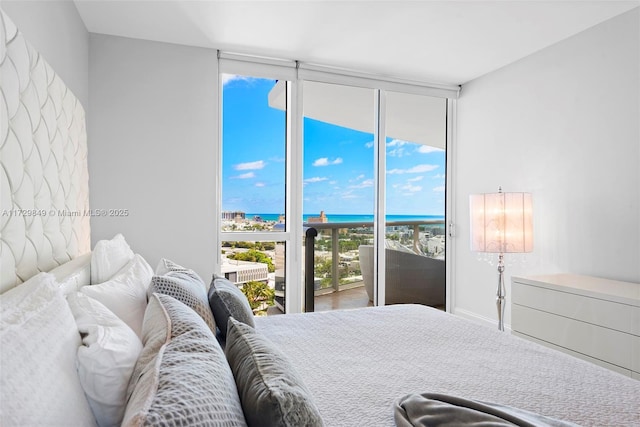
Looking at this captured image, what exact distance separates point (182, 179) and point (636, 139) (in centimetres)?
328

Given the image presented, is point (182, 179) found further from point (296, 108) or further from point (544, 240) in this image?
point (544, 240)

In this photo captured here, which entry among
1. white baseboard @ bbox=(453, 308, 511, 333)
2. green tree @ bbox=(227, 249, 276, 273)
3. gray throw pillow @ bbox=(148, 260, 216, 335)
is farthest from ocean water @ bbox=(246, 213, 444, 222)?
gray throw pillow @ bbox=(148, 260, 216, 335)

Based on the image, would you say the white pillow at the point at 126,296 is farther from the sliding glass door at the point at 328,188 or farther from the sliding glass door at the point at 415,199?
the sliding glass door at the point at 415,199

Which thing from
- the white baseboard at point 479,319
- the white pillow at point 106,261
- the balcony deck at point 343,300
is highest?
the white pillow at point 106,261

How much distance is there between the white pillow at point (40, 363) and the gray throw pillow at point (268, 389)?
31 cm

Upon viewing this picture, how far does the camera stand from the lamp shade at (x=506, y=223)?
10.0ft

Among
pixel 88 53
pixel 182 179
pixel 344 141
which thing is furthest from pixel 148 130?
pixel 344 141

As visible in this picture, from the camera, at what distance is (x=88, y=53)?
3.04 m

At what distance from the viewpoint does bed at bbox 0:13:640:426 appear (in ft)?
2.36

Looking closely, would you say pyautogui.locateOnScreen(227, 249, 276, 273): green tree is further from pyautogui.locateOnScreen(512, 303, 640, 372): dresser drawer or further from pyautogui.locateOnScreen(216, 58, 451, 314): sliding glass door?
pyautogui.locateOnScreen(512, 303, 640, 372): dresser drawer

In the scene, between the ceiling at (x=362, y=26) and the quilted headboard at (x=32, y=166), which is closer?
the quilted headboard at (x=32, y=166)

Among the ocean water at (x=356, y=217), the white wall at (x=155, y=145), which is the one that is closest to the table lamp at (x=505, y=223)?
the ocean water at (x=356, y=217)

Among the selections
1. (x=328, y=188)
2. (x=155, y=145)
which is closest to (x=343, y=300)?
(x=328, y=188)

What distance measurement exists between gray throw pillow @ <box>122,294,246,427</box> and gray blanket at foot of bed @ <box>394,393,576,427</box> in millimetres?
476
